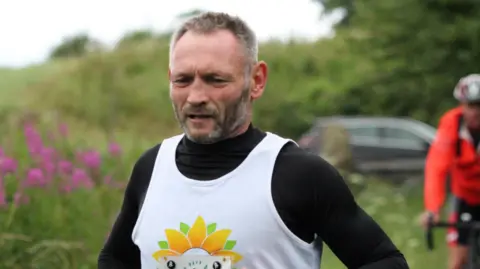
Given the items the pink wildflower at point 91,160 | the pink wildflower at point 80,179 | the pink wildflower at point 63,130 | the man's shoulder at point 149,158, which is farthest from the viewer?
the pink wildflower at point 63,130

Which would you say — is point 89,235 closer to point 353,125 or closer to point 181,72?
point 181,72

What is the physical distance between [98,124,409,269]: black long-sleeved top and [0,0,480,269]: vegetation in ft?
12.5

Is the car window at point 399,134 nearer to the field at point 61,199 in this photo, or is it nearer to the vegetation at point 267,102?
the vegetation at point 267,102

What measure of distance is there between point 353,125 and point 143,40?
→ 23367mm

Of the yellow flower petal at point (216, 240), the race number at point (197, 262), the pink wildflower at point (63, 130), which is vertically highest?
the yellow flower petal at point (216, 240)

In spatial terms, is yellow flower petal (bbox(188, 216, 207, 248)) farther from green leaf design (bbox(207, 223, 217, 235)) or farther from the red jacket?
the red jacket

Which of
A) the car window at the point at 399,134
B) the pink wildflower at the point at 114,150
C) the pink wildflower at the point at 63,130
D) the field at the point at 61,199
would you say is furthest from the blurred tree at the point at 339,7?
the pink wildflower at the point at 63,130

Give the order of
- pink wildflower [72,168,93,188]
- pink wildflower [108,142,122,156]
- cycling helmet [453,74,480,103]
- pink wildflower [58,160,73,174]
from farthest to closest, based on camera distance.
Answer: pink wildflower [108,142,122,156] → pink wildflower [58,160,73,174] → pink wildflower [72,168,93,188] → cycling helmet [453,74,480,103]

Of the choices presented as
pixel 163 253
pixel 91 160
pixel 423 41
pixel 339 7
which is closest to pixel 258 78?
pixel 163 253

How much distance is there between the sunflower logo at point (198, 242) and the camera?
2336 millimetres

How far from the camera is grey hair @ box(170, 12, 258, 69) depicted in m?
2.45

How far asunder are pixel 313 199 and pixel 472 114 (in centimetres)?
359

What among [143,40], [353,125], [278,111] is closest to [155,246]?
[353,125]

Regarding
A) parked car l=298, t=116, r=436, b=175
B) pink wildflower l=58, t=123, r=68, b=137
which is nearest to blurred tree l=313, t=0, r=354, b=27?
parked car l=298, t=116, r=436, b=175
